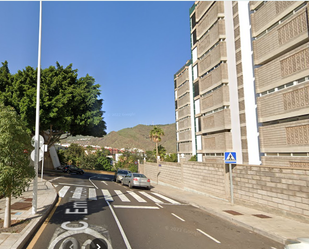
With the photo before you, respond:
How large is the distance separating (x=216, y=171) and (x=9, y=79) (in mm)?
26477

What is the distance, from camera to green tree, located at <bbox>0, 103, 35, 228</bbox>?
23.4 ft

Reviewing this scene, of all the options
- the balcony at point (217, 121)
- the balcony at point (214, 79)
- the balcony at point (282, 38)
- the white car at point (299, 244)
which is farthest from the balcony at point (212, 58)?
the white car at point (299, 244)

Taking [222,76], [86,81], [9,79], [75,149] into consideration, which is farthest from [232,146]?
[75,149]

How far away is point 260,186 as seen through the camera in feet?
39.9

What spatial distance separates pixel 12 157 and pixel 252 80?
21998mm

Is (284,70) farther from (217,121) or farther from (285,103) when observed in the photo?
(217,121)

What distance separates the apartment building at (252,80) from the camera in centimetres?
1698

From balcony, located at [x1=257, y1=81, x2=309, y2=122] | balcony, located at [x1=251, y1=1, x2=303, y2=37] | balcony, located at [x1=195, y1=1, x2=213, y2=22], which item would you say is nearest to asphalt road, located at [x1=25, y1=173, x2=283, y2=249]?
balcony, located at [x1=257, y1=81, x2=309, y2=122]

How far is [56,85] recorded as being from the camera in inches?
1103

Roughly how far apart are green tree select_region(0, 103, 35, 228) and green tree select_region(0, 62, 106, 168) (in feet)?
61.7

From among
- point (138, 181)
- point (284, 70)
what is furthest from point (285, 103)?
point (138, 181)

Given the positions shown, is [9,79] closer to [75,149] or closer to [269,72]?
[269,72]

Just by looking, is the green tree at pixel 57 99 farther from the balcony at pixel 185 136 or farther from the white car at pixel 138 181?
the balcony at pixel 185 136

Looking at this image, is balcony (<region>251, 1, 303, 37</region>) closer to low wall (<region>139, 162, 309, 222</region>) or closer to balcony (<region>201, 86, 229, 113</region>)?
balcony (<region>201, 86, 229, 113</region>)
